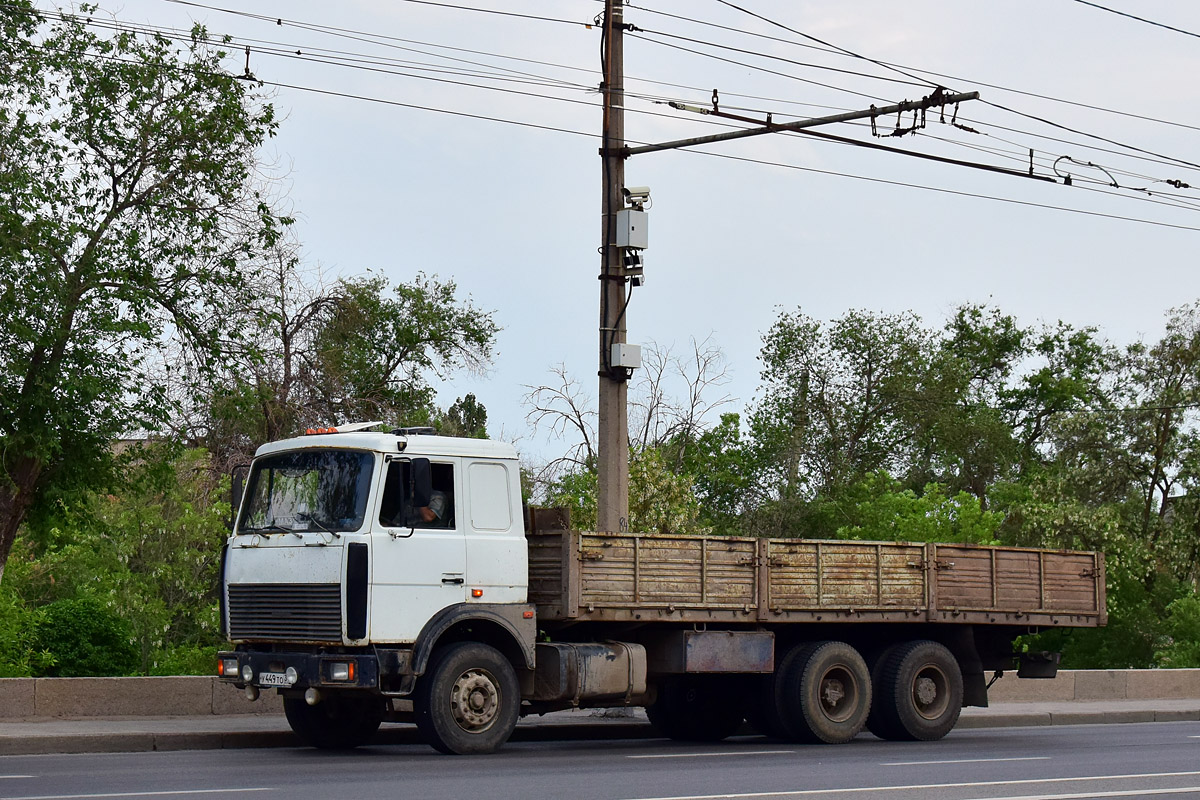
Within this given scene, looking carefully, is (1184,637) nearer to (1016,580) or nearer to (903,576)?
(1016,580)

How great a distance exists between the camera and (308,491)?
14.5 m

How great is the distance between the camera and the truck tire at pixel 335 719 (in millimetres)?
15219

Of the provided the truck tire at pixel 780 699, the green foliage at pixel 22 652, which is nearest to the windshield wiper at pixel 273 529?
the green foliage at pixel 22 652

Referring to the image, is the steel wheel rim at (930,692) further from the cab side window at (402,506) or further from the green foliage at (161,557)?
the green foliage at (161,557)

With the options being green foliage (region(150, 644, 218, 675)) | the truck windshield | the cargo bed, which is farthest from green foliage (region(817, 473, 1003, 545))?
the truck windshield

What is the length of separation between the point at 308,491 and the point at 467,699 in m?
2.49

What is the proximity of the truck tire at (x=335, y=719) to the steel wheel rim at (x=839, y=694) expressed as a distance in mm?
4984

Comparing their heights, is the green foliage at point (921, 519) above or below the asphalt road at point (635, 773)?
above

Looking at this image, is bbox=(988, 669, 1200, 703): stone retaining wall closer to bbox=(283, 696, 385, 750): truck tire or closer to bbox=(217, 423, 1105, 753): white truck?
bbox=(217, 423, 1105, 753): white truck

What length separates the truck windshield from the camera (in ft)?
46.3

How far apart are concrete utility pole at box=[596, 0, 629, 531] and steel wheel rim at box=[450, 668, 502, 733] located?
11.2 feet

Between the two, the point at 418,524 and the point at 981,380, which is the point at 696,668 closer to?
the point at 418,524

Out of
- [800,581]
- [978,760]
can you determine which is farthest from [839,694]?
[978,760]

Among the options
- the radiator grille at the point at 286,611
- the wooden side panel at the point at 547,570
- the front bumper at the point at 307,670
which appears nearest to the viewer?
the front bumper at the point at 307,670
